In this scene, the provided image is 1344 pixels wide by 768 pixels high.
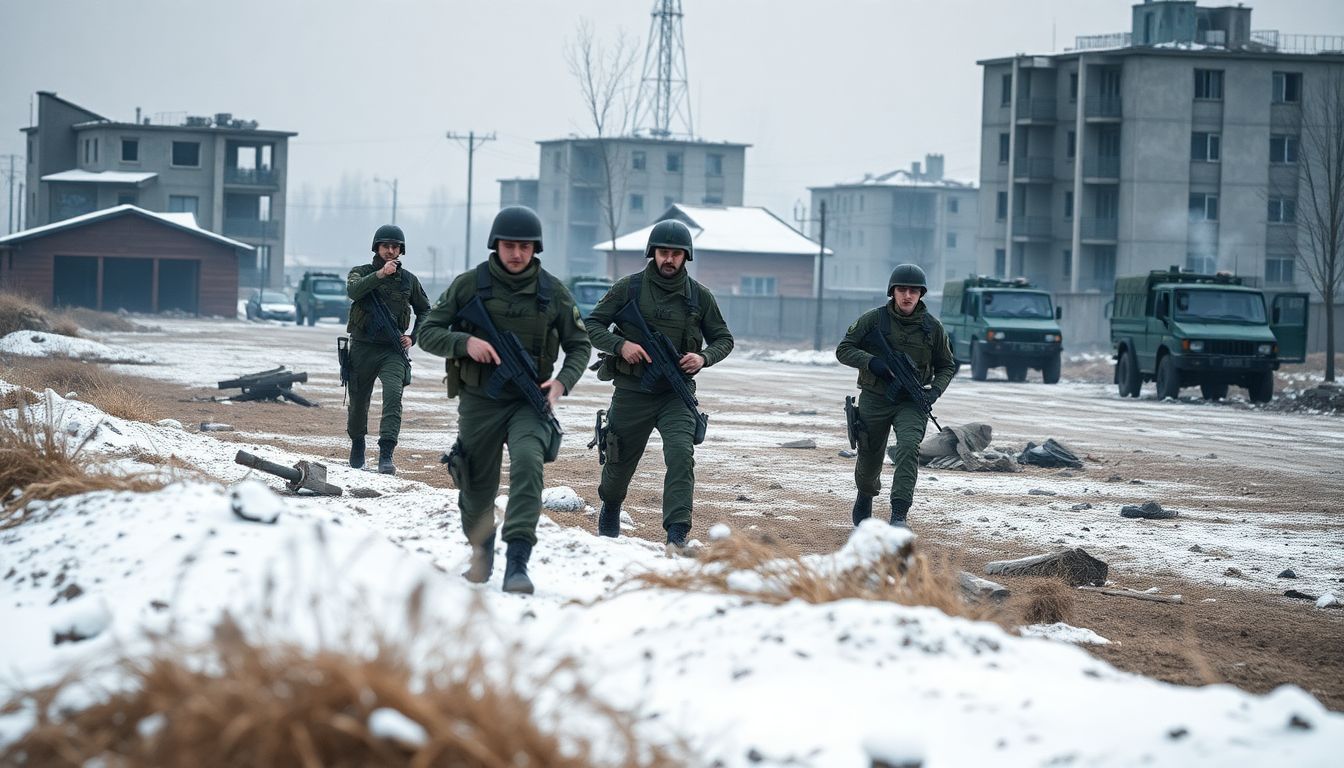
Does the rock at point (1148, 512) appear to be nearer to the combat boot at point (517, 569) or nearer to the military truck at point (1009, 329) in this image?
the combat boot at point (517, 569)

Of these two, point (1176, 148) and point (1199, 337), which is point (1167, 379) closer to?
point (1199, 337)

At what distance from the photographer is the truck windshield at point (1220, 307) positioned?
88.2ft

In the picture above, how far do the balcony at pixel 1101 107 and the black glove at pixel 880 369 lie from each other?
53469 mm

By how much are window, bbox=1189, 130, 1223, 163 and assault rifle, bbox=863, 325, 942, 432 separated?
2114 inches

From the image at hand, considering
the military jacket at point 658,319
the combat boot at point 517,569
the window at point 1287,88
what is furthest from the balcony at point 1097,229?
the combat boot at point 517,569

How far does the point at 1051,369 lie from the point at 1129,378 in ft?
14.7

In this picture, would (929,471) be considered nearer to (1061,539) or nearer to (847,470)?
(847,470)

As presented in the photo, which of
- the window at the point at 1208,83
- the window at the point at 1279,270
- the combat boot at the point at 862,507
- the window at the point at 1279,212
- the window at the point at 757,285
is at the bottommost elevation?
the combat boot at the point at 862,507

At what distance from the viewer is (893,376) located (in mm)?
9867

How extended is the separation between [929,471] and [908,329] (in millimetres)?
4440

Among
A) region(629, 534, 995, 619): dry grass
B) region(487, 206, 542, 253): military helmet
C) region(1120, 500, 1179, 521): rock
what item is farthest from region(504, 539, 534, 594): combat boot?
region(1120, 500, 1179, 521): rock

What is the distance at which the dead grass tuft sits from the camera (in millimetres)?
7172

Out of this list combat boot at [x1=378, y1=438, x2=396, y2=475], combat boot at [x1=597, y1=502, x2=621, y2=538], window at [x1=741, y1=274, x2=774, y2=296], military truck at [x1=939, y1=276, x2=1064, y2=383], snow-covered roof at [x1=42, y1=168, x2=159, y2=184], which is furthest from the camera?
window at [x1=741, y1=274, x2=774, y2=296]

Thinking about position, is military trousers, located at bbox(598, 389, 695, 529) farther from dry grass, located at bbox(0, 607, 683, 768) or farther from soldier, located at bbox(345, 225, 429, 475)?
dry grass, located at bbox(0, 607, 683, 768)
